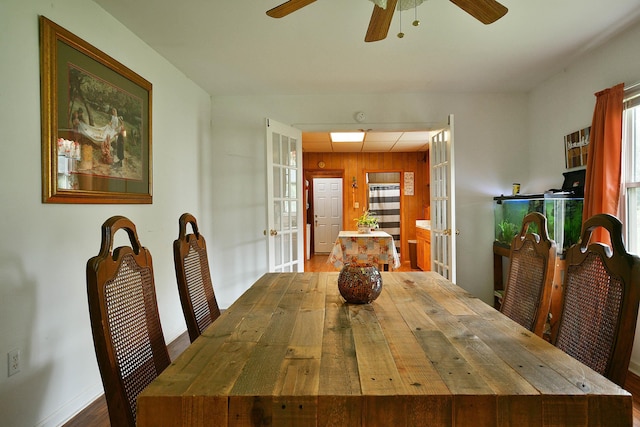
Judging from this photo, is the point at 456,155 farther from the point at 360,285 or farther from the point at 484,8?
the point at 360,285

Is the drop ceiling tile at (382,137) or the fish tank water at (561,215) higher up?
the drop ceiling tile at (382,137)

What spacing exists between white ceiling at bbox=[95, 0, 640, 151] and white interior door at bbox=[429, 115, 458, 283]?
2.05ft

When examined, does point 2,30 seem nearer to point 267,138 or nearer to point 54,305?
point 54,305

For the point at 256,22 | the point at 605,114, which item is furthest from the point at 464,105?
the point at 256,22

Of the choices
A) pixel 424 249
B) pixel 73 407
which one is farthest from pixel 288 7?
pixel 424 249

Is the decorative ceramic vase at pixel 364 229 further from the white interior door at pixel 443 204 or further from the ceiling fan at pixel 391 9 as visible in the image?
the ceiling fan at pixel 391 9

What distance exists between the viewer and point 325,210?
28.7 ft

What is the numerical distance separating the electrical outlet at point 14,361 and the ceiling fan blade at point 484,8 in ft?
8.43

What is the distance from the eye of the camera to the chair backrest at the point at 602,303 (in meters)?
0.97

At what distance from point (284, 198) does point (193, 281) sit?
2.20 m


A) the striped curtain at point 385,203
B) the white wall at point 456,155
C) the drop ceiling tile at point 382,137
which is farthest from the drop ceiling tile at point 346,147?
the white wall at point 456,155

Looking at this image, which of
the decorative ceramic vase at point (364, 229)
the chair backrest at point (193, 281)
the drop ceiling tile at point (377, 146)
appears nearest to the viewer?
the chair backrest at point (193, 281)

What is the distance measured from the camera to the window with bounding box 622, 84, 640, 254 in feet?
8.34

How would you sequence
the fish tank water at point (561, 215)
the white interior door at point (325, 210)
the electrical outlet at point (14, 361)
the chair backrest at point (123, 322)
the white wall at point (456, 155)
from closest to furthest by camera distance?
the chair backrest at point (123, 322) → the electrical outlet at point (14, 361) → the fish tank water at point (561, 215) → the white wall at point (456, 155) → the white interior door at point (325, 210)
